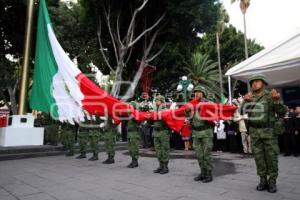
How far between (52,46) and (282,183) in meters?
7.74

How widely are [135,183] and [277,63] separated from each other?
14.0ft

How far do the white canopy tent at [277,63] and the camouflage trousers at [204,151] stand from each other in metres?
2.63

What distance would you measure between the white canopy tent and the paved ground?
2.42m

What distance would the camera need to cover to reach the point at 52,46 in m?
9.74

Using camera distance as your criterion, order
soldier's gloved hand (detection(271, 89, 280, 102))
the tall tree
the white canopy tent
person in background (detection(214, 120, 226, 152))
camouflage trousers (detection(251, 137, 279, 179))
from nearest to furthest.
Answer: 1. soldier's gloved hand (detection(271, 89, 280, 102))
2. camouflage trousers (detection(251, 137, 279, 179))
3. the white canopy tent
4. person in background (detection(214, 120, 226, 152))
5. the tall tree

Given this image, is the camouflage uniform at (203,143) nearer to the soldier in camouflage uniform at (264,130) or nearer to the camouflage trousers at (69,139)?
the soldier in camouflage uniform at (264,130)

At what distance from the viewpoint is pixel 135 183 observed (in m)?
6.13

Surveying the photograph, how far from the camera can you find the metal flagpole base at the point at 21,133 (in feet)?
39.2

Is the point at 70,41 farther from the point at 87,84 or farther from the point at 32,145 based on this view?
the point at 87,84

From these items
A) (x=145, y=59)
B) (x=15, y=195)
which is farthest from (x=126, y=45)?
(x=15, y=195)

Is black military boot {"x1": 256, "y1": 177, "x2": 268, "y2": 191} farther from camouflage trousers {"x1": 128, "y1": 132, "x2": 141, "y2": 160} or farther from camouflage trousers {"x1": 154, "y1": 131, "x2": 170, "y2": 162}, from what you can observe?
camouflage trousers {"x1": 128, "y1": 132, "x2": 141, "y2": 160}

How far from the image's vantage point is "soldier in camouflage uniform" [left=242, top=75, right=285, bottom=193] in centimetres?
499

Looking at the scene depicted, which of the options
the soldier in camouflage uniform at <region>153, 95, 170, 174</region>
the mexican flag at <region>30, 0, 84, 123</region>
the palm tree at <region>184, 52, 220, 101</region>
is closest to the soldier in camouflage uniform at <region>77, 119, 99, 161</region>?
the mexican flag at <region>30, 0, 84, 123</region>

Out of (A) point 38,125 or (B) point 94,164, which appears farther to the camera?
(A) point 38,125
